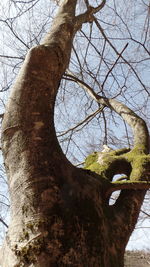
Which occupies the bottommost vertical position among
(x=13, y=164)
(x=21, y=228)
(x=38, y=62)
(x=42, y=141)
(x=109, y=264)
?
(x=109, y=264)

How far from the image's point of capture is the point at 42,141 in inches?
42.3

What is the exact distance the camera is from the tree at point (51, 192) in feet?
2.80

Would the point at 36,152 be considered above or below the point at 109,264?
above

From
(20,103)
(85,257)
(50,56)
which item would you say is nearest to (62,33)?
(50,56)

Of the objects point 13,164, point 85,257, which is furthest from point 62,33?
point 85,257

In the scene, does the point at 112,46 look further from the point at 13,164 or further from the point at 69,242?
the point at 69,242

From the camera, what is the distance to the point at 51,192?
931 millimetres

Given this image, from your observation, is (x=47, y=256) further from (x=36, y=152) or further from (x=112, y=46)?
(x=112, y=46)

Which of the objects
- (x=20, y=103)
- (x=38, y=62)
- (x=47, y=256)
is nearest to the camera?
(x=47, y=256)

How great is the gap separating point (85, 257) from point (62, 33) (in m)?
1.35

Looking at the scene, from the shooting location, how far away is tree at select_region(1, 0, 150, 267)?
85 cm

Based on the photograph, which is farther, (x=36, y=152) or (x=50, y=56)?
(x=50, y=56)

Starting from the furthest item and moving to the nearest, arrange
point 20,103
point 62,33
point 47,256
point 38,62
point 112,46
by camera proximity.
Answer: point 112,46 → point 62,33 → point 38,62 → point 20,103 → point 47,256

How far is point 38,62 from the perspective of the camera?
130 cm
